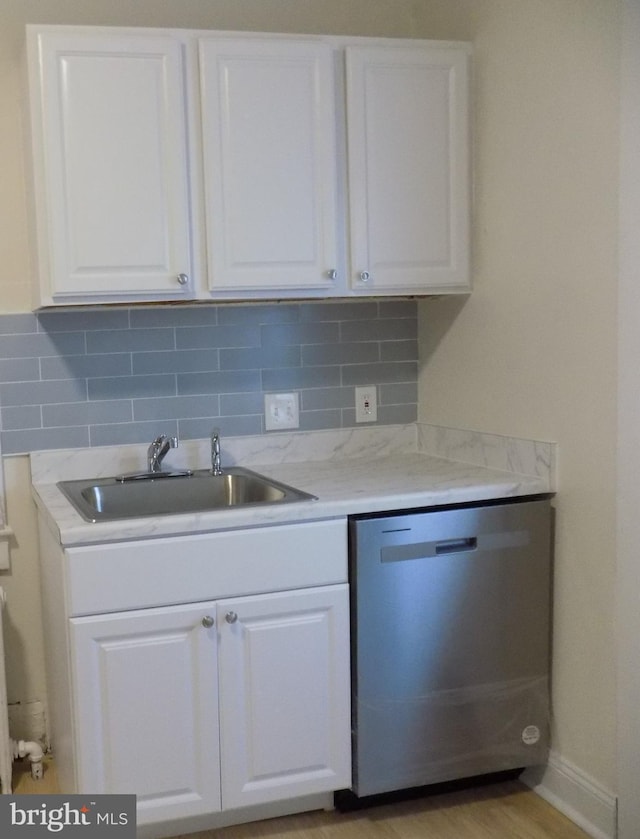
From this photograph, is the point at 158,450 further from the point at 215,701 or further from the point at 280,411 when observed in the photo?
the point at 215,701

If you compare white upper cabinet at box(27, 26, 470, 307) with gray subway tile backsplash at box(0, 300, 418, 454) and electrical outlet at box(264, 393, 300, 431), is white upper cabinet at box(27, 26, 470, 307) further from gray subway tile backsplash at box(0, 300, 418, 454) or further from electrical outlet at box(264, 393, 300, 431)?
electrical outlet at box(264, 393, 300, 431)

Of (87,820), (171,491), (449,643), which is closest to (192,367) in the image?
(171,491)

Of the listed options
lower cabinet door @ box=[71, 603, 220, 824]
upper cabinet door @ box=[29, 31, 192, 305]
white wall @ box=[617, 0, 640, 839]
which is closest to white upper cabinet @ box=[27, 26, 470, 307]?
upper cabinet door @ box=[29, 31, 192, 305]

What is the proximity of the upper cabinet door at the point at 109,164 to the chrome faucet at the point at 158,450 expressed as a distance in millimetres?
480

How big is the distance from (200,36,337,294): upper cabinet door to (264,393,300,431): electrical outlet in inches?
19.6

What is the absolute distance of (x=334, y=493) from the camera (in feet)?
7.82

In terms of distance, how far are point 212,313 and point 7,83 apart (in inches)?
34.0

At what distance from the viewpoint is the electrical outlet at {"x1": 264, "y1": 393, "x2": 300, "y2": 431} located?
2.93m

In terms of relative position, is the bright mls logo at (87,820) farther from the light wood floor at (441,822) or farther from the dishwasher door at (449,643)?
the dishwasher door at (449,643)

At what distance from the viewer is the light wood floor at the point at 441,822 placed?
236 centimetres

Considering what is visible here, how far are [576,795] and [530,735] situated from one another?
0.18 meters

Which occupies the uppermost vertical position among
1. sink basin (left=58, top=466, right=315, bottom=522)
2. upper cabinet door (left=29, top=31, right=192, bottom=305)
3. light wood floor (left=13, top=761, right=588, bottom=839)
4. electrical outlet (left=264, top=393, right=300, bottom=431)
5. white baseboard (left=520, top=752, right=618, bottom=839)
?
upper cabinet door (left=29, top=31, right=192, bottom=305)

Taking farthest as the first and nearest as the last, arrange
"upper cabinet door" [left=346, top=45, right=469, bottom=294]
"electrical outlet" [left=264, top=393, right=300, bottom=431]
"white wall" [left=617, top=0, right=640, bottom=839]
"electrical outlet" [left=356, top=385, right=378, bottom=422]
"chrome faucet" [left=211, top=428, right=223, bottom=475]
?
"electrical outlet" [left=356, top=385, right=378, bottom=422], "electrical outlet" [left=264, top=393, right=300, bottom=431], "chrome faucet" [left=211, top=428, right=223, bottom=475], "upper cabinet door" [left=346, top=45, right=469, bottom=294], "white wall" [left=617, top=0, right=640, bottom=839]

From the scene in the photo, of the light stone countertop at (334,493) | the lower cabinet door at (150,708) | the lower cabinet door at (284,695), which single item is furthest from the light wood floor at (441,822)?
the light stone countertop at (334,493)
